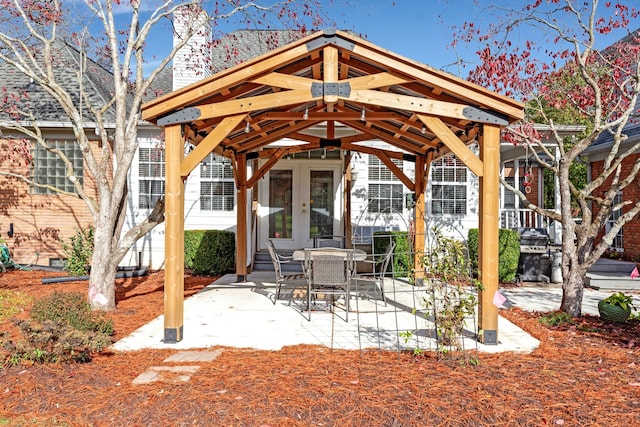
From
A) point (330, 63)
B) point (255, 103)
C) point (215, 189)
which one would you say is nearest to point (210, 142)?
point (255, 103)

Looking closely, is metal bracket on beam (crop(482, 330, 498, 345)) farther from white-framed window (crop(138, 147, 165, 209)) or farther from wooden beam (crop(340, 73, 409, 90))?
white-framed window (crop(138, 147, 165, 209))

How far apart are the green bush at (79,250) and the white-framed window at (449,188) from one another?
25.5ft

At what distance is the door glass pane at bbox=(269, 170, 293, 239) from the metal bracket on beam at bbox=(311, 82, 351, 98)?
21.2ft

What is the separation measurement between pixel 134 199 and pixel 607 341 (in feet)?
31.7

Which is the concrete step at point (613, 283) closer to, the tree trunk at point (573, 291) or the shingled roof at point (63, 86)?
the tree trunk at point (573, 291)

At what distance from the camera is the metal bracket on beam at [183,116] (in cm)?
510

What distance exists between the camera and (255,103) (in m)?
4.98

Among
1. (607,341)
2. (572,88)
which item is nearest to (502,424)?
(607,341)

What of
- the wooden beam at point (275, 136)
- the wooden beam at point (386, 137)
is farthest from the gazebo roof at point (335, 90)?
the wooden beam at point (386, 137)

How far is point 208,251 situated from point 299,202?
2485 mm

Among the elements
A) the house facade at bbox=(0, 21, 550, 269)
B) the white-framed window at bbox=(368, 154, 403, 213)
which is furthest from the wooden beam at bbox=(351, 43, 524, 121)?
the white-framed window at bbox=(368, 154, 403, 213)

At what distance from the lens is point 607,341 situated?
5.08 meters

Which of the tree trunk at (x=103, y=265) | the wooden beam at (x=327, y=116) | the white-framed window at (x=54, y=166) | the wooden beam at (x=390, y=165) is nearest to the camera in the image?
the wooden beam at (x=327, y=116)

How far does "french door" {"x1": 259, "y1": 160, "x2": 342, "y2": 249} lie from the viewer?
36.7 feet
